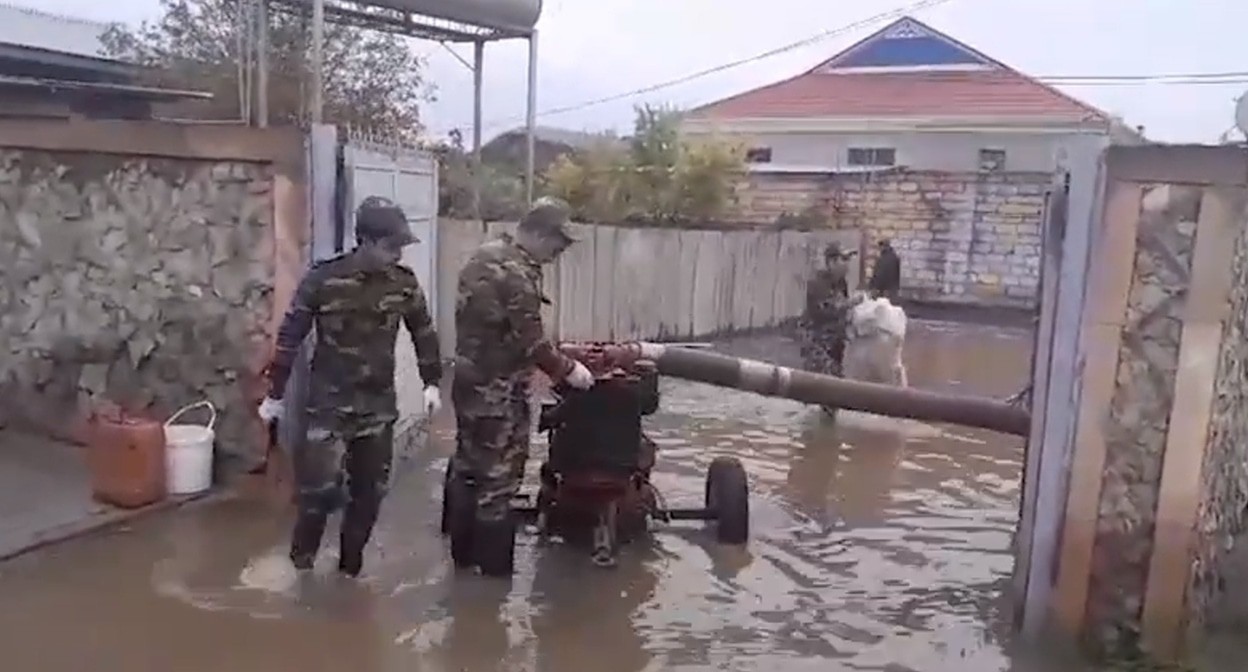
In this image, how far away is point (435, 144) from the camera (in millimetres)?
16516

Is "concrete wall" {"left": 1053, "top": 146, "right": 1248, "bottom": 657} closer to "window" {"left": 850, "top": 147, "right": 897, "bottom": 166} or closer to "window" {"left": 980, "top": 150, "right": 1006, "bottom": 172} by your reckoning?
"window" {"left": 980, "top": 150, "right": 1006, "bottom": 172}

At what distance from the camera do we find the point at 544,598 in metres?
6.18

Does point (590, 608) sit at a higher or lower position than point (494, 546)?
lower

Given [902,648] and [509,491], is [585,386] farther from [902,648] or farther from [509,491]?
[902,648]

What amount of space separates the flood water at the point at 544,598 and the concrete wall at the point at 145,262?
3.46 ft

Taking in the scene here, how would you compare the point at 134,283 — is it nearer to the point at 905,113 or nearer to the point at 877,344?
the point at 877,344

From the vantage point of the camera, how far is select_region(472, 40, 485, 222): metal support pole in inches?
595

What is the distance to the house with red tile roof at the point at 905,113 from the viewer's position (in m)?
30.3

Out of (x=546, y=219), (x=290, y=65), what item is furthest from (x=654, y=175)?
(x=546, y=219)

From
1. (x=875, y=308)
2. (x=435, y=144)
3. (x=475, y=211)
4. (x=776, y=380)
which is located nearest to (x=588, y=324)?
(x=475, y=211)

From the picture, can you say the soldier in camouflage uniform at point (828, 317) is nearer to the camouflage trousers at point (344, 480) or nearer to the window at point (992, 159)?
the camouflage trousers at point (344, 480)

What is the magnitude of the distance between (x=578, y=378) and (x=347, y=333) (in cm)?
111

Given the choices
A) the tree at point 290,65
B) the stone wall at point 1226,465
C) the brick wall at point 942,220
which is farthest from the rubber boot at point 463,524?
the brick wall at point 942,220

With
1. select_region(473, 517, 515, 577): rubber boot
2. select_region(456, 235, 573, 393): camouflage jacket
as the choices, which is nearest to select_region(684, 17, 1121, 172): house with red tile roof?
select_region(456, 235, 573, 393): camouflage jacket
